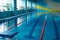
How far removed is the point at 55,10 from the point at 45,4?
6.26 feet

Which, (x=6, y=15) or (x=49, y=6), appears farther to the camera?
(x=49, y=6)

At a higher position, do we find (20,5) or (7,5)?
(7,5)

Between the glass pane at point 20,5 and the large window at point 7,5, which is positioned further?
the glass pane at point 20,5

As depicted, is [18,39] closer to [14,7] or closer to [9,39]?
[9,39]

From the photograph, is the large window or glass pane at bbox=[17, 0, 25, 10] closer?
the large window

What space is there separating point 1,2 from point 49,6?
39.6 feet

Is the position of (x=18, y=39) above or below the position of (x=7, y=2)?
below

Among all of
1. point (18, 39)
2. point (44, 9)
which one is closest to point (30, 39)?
point (18, 39)

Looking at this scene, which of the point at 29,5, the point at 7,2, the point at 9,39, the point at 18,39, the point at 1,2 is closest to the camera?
the point at 9,39

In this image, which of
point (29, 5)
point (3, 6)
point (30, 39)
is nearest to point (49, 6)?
point (29, 5)

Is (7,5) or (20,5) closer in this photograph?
(7,5)

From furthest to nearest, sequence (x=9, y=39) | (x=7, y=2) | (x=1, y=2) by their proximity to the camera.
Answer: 1. (x=7, y=2)
2. (x=1, y=2)
3. (x=9, y=39)

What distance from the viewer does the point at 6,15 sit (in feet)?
37.7

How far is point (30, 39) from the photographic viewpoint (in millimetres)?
4762
